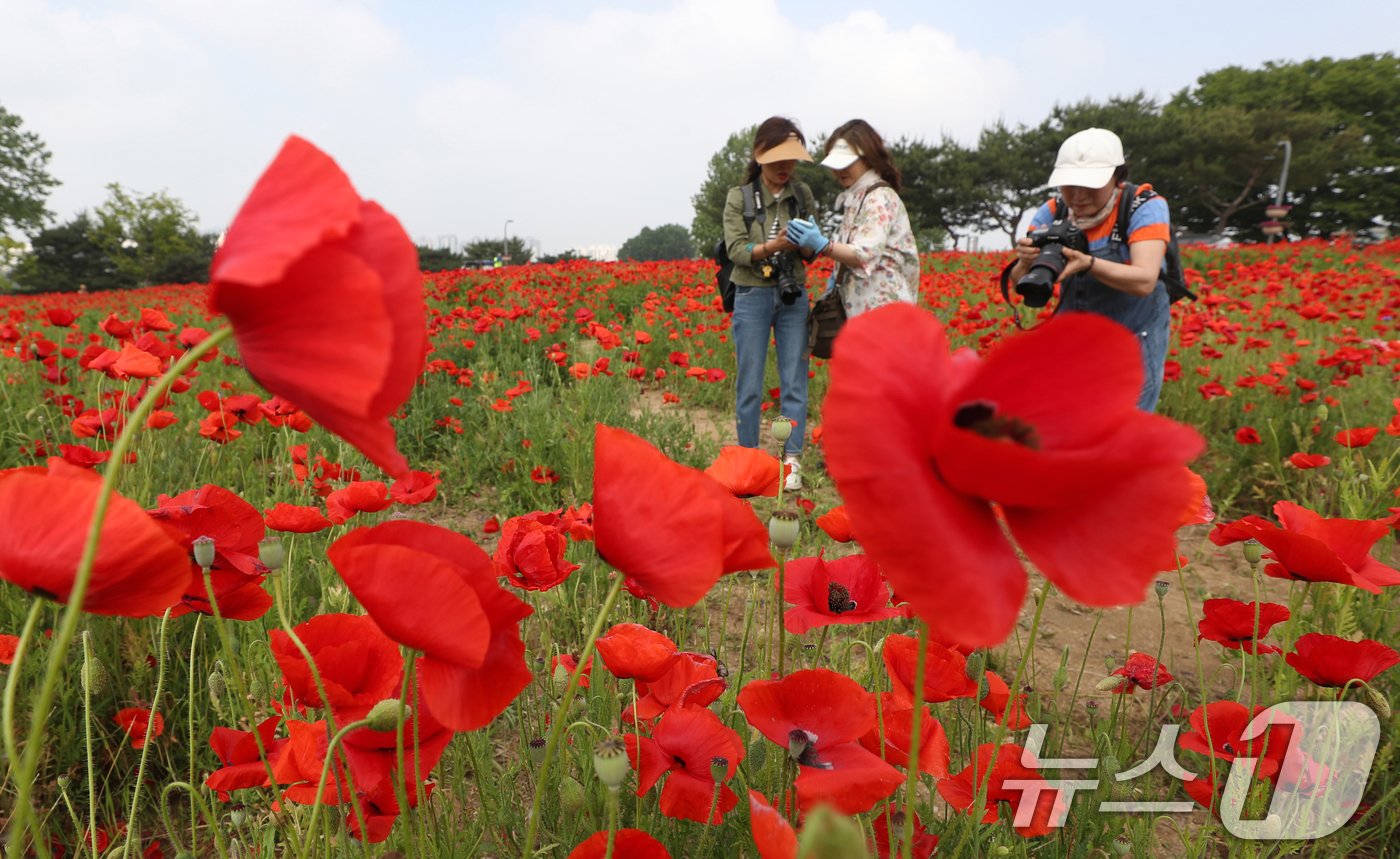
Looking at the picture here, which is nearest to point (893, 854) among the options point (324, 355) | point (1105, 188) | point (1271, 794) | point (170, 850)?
point (324, 355)

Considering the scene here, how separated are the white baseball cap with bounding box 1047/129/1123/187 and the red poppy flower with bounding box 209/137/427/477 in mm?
2467

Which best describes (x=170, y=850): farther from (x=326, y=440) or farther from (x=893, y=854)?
A: (x=326, y=440)

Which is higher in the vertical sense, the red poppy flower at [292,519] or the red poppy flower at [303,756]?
the red poppy flower at [292,519]

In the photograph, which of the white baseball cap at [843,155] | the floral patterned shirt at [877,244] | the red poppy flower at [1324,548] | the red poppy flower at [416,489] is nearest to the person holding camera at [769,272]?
the white baseball cap at [843,155]

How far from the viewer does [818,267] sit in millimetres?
8312

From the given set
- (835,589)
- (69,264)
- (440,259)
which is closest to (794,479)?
(835,589)

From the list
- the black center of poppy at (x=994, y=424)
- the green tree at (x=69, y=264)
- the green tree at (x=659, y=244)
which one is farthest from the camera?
the green tree at (x=659, y=244)

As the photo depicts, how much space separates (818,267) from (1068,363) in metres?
8.19

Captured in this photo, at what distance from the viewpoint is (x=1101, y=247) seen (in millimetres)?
2539

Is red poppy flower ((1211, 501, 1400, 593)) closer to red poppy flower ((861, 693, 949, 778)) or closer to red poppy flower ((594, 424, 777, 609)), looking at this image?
red poppy flower ((861, 693, 949, 778))

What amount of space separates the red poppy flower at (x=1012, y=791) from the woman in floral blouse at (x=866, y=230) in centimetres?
256

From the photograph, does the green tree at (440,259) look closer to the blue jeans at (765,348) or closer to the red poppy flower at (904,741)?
the blue jeans at (765,348)

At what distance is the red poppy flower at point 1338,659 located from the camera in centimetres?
89

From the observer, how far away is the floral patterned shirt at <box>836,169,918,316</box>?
3262mm
